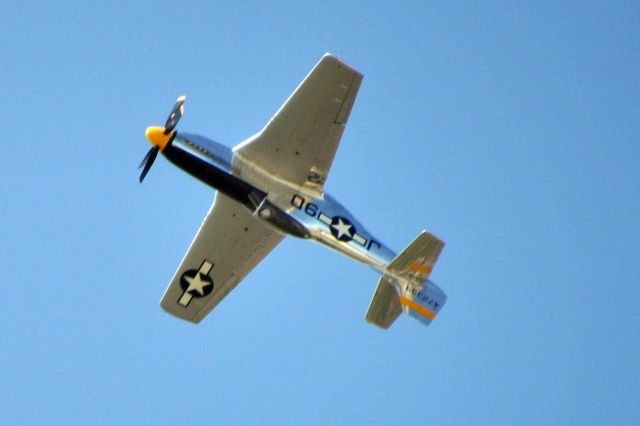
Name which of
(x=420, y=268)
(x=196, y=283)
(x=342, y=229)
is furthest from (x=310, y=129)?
(x=196, y=283)

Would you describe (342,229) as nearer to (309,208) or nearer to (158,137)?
(309,208)

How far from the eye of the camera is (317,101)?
Result: 24719mm

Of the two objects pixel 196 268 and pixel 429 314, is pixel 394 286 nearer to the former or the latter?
pixel 429 314

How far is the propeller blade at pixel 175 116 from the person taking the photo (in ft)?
81.8

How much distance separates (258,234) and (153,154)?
168 inches

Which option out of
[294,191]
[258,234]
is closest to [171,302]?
[258,234]

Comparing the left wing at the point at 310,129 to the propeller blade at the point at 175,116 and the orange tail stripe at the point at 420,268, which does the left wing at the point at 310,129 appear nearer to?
the propeller blade at the point at 175,116

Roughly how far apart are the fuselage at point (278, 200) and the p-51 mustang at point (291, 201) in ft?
0.08

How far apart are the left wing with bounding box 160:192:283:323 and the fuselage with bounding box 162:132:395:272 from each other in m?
1.56

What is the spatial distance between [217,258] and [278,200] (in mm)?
3285

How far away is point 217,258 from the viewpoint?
28.4m

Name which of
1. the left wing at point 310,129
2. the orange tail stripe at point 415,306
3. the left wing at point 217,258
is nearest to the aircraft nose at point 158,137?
the left wing at point 310,129

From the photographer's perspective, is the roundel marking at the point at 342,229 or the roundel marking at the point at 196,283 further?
the roundel marking at the point at 196,283

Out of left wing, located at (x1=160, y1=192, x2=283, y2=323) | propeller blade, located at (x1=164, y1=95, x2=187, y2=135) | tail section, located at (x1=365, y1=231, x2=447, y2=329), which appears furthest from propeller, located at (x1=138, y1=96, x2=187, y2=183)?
tail section, located at (x1=365, y1=231, x2=447, y2=329)
